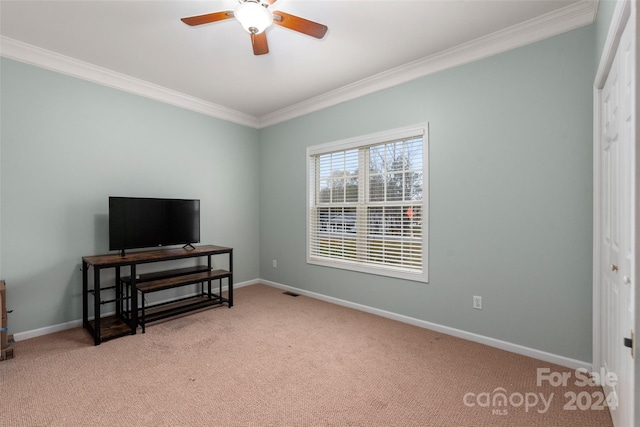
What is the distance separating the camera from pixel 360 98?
11.9 ft

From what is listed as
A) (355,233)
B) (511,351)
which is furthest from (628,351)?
(355,233)

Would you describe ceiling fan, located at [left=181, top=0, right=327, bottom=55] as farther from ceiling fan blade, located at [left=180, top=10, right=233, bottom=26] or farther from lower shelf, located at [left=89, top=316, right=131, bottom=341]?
lower shelf, located at [left=89, top=316, right=131, bottom=341]

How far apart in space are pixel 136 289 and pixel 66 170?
1.45 m

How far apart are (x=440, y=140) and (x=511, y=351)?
2.05 metres

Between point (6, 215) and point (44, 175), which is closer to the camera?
point (6, 215)

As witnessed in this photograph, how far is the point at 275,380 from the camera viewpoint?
83.7 inches

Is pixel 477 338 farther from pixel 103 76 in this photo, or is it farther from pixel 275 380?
pixel 103 76

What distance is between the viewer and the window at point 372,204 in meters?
3.18

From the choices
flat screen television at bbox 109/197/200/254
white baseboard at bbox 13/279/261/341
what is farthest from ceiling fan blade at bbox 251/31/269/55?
white baseboard at bbox 13/279/261/341

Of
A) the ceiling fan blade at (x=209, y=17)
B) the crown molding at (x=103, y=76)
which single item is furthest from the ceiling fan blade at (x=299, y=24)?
the crown molding at (x=103, y=76)

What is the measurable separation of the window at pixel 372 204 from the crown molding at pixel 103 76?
63.8 inches

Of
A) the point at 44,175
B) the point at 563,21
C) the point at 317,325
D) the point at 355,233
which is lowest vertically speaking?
the point at 317,325

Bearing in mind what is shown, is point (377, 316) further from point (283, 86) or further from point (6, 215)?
point (6, 215)

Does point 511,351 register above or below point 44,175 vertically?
below
